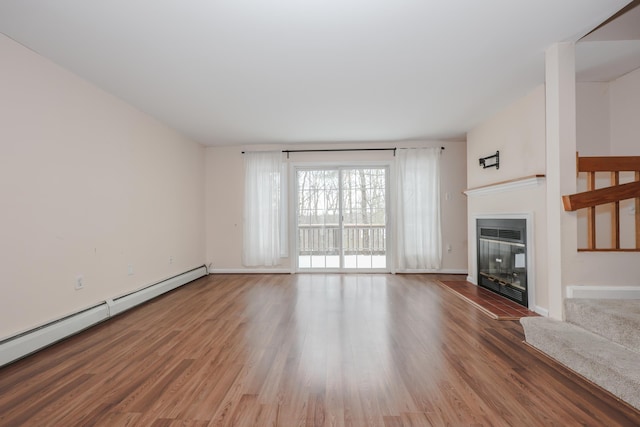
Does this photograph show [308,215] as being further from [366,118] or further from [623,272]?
[623,272]

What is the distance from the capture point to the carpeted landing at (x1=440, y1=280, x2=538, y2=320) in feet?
10.1

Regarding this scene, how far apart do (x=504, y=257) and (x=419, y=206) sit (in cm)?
178

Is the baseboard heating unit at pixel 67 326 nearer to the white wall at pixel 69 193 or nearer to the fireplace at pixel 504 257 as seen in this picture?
the white wall at pixel 69 193

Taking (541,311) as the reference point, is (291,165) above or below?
above

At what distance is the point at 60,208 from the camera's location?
2621 mm

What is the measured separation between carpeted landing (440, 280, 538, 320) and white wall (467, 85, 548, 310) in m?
0.22

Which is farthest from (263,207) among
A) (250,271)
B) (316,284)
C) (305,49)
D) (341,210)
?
(305,49)

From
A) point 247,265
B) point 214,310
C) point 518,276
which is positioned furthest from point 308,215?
point 518,276

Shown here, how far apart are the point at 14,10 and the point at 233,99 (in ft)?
5.89

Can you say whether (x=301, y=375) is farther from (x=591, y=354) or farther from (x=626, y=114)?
(x=626, y=114)

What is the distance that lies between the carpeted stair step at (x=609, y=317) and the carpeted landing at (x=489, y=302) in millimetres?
→ 657

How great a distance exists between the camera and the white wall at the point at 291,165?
5367mm

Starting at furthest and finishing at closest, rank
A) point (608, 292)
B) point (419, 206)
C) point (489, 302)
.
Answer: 1. point (419, 206)
2. point (489, 302)
3. point (608, 292)

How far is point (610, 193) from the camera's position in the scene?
2314 millimetres
